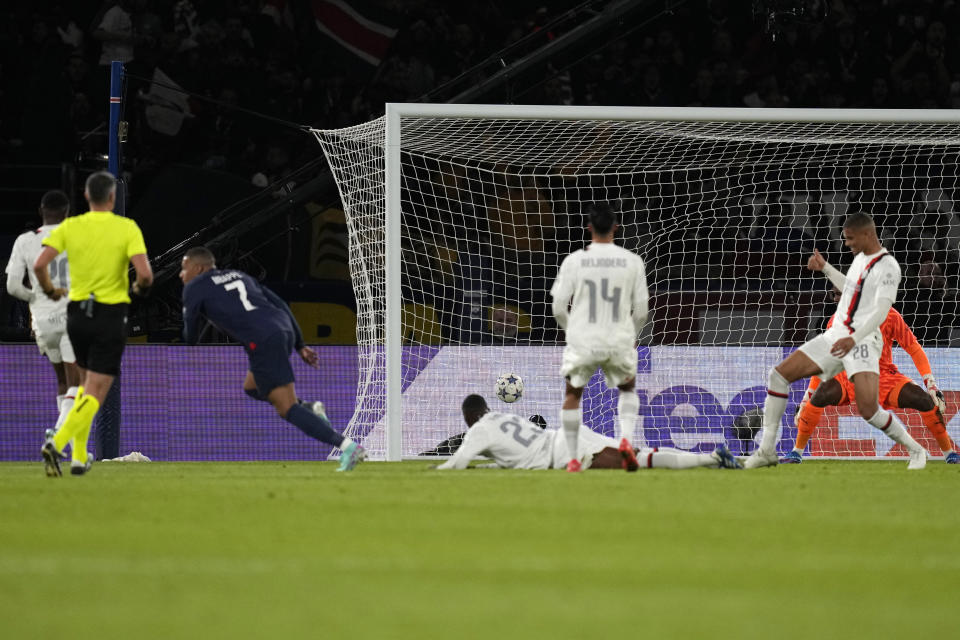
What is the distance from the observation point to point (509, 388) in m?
12.9

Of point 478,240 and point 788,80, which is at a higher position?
point 788,80

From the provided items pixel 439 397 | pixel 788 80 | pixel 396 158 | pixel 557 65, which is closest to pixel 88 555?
pixel 396 158

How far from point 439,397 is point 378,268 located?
1.41 meters

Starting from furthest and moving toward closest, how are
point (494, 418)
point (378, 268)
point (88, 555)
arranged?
point (378, 268) → point (494, 418) → point (88, 555)

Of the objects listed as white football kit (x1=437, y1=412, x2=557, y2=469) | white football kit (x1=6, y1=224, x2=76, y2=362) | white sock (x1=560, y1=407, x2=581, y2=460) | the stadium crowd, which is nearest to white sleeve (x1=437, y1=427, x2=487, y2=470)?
white football kit (x1=437, y1=412, x2=557, y2=469)

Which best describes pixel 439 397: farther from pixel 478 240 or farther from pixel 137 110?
pixel 137 110

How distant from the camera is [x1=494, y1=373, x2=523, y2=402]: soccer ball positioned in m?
12.9

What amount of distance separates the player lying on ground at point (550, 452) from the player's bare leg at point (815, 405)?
1.69 metres

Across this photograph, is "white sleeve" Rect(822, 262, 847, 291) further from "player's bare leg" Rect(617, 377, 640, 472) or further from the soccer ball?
the soccer ball

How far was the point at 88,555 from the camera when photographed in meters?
4.85

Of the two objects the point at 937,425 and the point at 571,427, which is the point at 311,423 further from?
the point at 937,425

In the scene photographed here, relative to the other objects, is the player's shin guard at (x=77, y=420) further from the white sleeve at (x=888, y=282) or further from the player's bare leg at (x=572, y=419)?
the white sleeve at (x=888, y=282)

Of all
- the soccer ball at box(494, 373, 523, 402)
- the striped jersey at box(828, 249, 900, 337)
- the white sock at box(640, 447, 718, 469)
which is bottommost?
the white sock at box(640, 447, 718, 469)

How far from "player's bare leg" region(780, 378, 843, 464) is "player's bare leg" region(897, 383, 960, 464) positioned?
61cm
